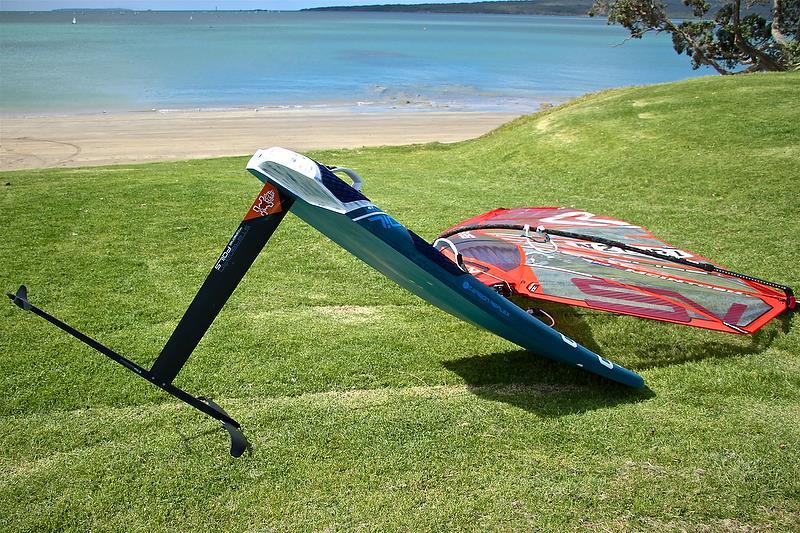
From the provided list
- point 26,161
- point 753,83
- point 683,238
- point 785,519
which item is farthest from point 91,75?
point 785,519

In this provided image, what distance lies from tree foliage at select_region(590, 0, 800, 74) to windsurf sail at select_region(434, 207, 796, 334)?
19751mm

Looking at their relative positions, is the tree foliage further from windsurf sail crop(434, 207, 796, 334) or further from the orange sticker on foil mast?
the orange sticker on foil mast

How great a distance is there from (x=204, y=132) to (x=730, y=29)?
21280 millimetres

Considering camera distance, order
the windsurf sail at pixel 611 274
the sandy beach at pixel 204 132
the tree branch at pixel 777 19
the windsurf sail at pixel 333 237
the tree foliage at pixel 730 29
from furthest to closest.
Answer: the tree foliage at pixel 730 29, the tree branch at pixel 777 19, the sandy beach at pixel 204 132, the windsurf sail at pixel 611 274, the windsurf sail at pixel 333 237

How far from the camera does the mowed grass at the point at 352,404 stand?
392 centimetres

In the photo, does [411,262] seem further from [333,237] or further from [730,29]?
[730,29]

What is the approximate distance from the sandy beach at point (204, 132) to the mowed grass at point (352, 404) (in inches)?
500

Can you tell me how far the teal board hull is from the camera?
12.9 feet

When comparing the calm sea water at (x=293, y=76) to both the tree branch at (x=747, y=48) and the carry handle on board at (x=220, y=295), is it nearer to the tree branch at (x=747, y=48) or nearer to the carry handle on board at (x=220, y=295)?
the tree branch at (x=747, y=48)

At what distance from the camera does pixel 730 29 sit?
87.2ft

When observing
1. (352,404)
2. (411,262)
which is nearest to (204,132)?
(352,404)

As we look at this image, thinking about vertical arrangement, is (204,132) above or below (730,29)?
below

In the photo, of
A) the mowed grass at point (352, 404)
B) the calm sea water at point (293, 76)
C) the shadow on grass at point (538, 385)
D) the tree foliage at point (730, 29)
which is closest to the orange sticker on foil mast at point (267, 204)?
the mowed grass at point (352, 404)

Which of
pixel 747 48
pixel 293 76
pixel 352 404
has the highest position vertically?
pixel 747 48
